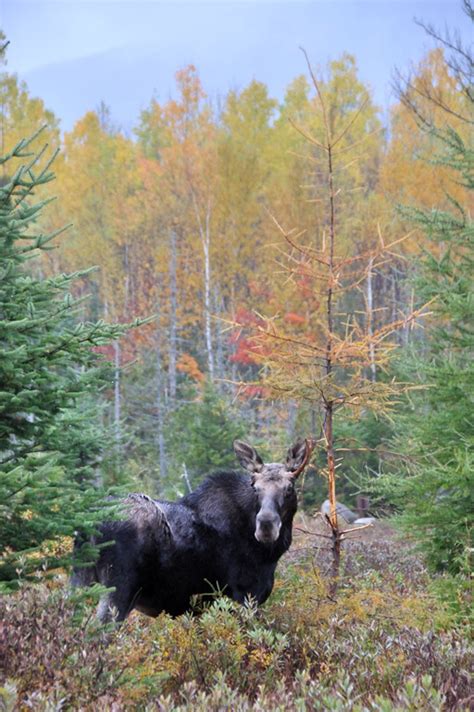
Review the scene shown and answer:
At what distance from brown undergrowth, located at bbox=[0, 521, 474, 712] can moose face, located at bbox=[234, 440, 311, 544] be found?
620 mm

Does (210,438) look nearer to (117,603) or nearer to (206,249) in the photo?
(206,249)

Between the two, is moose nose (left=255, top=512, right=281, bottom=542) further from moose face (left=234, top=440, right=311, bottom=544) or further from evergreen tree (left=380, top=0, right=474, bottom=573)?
evergreen tree (left=380, top=0, right=474, bottom=573)

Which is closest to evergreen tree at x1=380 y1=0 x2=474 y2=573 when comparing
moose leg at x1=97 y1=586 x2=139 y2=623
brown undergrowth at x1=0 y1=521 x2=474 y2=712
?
brown undergrowth at x1=0 y1=521 x2=474 y2=712

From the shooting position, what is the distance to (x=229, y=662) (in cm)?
448

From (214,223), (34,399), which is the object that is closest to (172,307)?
(214,223)

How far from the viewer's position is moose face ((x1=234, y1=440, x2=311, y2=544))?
20.1ft

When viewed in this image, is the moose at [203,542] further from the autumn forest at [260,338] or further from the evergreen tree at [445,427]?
the evergreen tree at [445,427]

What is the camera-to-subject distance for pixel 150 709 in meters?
3.17

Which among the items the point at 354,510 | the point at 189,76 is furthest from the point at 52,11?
the point at 354,510

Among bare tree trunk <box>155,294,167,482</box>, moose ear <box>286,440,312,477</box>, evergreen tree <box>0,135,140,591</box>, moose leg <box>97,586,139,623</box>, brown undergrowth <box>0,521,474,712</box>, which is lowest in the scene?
bare tree trunk <box>155,294,167,482</box>

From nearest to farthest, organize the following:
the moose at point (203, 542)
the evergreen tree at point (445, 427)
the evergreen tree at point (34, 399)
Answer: the evergreen tree at point (34, 399)
the moose at point (203, 542)
the evergreen tree at point (445, 427)

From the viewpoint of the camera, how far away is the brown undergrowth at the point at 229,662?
321cm

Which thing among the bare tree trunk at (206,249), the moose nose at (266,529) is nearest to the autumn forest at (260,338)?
the bare tree trunk at (206,249)

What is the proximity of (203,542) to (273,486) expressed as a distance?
2.55 ft
